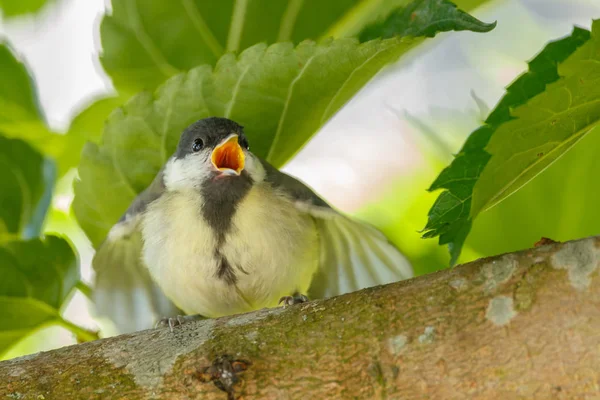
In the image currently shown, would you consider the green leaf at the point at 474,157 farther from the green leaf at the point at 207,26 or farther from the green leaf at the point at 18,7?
the green leaf at the point at 18,7

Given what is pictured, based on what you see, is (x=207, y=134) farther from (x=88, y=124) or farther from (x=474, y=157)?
(x=474, y=157)

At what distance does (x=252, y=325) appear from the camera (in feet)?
2.31

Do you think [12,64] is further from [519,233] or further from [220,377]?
[519,233]

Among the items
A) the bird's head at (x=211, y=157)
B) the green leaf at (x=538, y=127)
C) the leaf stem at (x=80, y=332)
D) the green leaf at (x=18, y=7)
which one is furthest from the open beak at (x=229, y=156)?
the green leaf at (x=538, y=127)

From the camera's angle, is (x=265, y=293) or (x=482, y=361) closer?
(x=482, y=361)

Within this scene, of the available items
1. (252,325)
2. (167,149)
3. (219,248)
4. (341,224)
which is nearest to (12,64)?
(167,149)

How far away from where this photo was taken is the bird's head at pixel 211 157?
3.39 feet

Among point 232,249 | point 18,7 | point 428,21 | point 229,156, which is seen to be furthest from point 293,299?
point 18,7

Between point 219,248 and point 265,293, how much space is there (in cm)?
13

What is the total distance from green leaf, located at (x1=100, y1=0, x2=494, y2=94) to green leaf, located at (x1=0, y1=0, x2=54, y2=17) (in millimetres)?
314

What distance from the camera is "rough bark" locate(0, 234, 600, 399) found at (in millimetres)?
565

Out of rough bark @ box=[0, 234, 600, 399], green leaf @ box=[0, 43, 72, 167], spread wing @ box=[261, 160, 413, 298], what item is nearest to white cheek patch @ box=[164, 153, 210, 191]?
spread wing @ box=[261, 160, 413, 298]

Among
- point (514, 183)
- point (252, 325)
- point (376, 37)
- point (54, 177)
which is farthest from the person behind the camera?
point (54, 177)

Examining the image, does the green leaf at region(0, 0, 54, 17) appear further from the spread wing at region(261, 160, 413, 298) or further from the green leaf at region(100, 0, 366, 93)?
the spread wing at region(261, 160, 413, 298)
